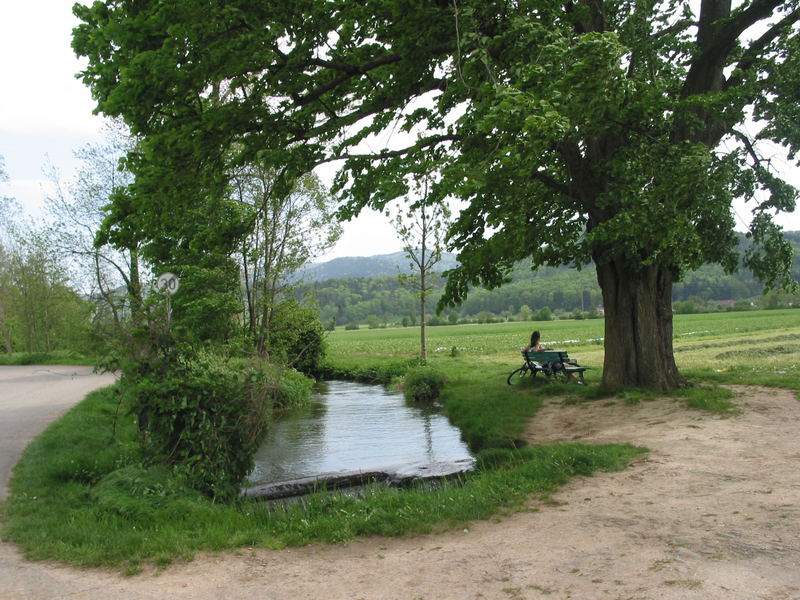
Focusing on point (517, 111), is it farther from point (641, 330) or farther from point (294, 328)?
point (294, 328)

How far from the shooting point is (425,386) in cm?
1973

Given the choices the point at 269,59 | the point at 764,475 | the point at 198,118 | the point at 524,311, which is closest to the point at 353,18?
the point at 269,59

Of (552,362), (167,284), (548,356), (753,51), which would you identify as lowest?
(552,362)

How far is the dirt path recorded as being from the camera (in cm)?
455

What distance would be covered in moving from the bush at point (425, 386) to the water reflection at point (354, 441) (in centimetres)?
55

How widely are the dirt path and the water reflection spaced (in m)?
4.30

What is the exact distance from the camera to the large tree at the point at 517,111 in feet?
27.7

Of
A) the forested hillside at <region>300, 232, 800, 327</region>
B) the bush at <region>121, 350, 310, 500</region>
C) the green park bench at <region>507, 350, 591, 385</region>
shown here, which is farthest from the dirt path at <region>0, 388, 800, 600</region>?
the forested hillside at <region>300, 232, 800, 327</region>

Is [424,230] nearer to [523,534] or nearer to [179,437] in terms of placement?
[179,437]

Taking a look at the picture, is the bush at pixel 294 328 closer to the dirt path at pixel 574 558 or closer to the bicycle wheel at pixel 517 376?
the bicycle wheel at pixel 517 376

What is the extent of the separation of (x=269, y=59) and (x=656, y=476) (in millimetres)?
7814

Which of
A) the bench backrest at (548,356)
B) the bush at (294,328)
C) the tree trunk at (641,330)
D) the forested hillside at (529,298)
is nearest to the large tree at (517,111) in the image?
the tree trunk at (641,330)

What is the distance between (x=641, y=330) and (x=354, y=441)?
21.9 ft

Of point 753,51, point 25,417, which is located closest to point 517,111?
point 753,51
